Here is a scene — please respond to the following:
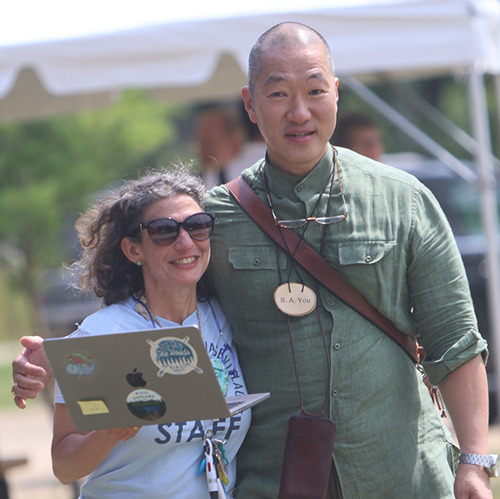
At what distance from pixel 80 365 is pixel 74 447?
365 millimetres

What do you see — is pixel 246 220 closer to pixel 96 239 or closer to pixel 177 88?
pixel 96 239

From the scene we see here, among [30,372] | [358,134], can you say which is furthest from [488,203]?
[30,372]

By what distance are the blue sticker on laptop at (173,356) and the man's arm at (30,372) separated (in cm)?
49

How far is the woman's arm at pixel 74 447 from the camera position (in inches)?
97.8

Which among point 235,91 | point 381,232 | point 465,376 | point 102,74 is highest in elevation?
point 235,91

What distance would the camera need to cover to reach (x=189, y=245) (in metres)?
2.71

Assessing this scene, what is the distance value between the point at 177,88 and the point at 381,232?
543 cm

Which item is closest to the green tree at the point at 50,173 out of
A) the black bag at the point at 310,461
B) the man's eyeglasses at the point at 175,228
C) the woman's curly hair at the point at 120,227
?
the woman's curly hair at the point at 120,227

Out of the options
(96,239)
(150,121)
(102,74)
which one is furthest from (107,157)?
(96,239)

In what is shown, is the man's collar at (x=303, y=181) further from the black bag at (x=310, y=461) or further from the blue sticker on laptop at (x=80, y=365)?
the blue sticker on laptop at (x=80, y=365)

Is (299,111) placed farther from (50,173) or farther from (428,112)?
(50,173)

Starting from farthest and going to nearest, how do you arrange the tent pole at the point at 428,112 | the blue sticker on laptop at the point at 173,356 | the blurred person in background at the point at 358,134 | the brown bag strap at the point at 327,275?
the tent pole at the point at 428,112 → the blurred person in background at the point at 358,134 → the brown bag strap at the point at 327,275 → the blue sticker on laptop at the point at 173,356

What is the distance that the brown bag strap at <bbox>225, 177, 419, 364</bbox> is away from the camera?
2701 mm

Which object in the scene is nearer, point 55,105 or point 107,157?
point 55,105
